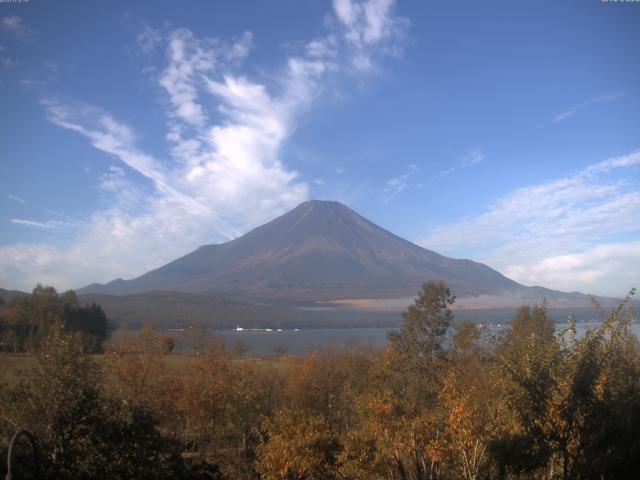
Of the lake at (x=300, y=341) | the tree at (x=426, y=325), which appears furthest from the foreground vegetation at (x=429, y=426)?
the tree at (x=426, y=325)

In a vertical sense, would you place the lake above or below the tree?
below

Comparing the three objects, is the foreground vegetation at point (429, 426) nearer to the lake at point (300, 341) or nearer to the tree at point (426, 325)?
the lake at point (300, 341)

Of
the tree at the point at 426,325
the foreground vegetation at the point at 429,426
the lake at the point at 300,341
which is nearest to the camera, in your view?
the foreground vegetation at the point at 429,426

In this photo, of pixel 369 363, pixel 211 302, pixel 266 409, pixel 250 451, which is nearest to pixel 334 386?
pixel 369 363

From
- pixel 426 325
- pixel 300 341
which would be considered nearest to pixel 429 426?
pixel 426 325

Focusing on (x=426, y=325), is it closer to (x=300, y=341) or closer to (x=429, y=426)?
(x=429, y=426)

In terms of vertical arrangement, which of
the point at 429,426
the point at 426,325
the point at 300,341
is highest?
the point at 426,325

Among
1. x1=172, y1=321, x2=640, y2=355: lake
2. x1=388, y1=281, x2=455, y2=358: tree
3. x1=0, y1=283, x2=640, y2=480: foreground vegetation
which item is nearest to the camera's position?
x1=0, y1=283, x2=640, y2=480: foreground vegetation

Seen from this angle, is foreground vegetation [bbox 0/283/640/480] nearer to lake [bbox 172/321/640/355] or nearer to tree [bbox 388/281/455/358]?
lake [bbox 172/321/640/355]

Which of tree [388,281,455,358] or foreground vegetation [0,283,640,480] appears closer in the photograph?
foreground vegetation [0,283,640,480]

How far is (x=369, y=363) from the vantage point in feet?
132

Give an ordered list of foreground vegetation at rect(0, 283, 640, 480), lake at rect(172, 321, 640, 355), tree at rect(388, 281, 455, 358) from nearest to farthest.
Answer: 1. foreground vegetation at rect(0, 283, 640, 480)
2. lake at rect(172, 321, 640, 355)
3. tree at rect(388, 281, 455, 358)

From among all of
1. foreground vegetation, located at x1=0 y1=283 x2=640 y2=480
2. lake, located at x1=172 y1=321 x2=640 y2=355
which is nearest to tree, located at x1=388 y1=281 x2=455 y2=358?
lake, located at x1=172 y1=321 x2=640 y2=355

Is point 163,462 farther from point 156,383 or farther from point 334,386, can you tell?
point 334,386
